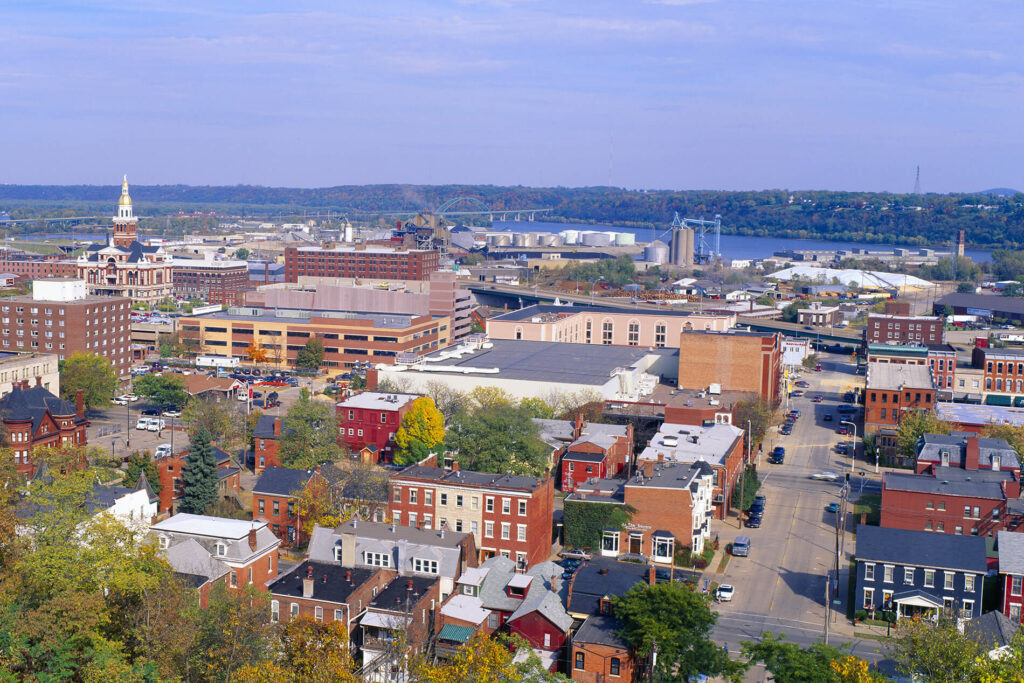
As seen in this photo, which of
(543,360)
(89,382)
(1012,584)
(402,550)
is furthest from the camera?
(543,360)

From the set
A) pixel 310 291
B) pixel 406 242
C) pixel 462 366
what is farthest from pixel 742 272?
pixel 462 366

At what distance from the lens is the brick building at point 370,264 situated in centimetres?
10812

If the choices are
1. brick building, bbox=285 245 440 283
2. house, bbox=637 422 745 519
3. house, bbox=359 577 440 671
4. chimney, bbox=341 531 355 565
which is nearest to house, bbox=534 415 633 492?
house, bbox=637 422 745 519

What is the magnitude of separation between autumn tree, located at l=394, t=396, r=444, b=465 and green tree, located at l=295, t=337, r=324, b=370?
25.2m

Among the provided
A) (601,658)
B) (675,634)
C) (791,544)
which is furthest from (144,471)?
(791,544)

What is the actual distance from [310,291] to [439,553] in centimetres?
5312

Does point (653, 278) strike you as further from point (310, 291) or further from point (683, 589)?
point (683, 589)

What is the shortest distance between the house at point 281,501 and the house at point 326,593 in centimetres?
670

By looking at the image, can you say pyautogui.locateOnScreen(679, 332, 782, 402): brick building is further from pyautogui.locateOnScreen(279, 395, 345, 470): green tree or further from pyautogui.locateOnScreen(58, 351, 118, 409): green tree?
pyautogui.locateOnScreen(58, 351, 118, 409): green tree

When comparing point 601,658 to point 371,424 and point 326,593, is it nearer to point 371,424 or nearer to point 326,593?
point 326,593

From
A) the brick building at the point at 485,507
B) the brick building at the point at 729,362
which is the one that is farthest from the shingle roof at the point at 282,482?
the brick building at the point at 729,362

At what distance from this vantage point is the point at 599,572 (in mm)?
26203

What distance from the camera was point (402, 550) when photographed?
27.5m

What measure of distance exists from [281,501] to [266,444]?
7905mm
